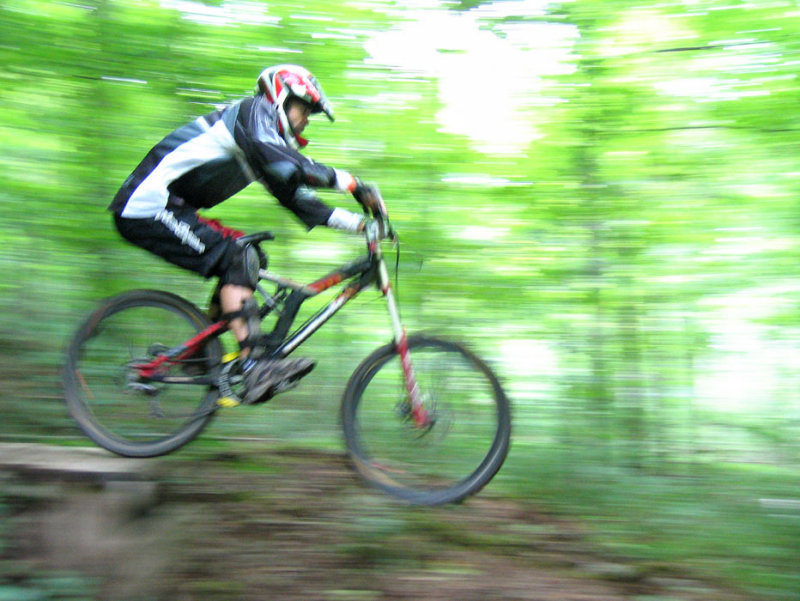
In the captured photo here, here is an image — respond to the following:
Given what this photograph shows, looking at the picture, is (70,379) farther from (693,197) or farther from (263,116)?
(693,197)

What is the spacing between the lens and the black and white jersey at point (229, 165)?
10.5ft

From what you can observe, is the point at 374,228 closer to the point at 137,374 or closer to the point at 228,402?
the point at 228,402

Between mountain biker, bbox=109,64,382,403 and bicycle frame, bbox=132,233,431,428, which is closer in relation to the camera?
mountain biker, bbox=109,64,382,403

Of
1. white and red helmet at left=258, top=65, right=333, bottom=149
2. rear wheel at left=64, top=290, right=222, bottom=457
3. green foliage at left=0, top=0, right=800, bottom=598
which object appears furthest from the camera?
green foliage at left=0, top=0, right=800, bottom=598

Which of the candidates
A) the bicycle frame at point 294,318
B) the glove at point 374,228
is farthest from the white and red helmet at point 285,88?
the bicycle frame at point 294,318

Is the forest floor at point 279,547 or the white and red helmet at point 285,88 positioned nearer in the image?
the forest floor at point 279,547

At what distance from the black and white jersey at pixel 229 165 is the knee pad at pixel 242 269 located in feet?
0.97

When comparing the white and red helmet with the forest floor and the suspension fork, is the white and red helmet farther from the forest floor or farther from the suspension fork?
the forest floor

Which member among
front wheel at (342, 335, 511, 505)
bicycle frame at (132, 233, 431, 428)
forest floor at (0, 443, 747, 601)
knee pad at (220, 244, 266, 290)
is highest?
knee pad at (220, 244, 266, 290)

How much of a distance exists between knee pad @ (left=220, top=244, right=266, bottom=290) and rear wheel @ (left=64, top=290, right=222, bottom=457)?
268 millimetres

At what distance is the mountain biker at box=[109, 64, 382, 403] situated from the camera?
3.28m

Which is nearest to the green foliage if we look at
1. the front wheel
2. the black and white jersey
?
the front wheel

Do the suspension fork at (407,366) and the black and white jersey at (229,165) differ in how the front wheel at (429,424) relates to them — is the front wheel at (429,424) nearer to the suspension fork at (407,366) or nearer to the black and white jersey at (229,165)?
the suspension fork at (407,366)

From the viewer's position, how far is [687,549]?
10.6ft
